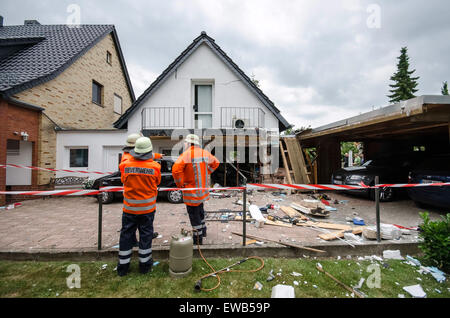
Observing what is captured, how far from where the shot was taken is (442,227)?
A: 2627 millimetres

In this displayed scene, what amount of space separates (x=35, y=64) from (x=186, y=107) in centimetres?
678


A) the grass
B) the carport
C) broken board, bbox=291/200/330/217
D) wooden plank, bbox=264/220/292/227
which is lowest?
the grass

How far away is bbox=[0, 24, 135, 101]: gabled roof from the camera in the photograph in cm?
740

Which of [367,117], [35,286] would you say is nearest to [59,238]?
[35,286]

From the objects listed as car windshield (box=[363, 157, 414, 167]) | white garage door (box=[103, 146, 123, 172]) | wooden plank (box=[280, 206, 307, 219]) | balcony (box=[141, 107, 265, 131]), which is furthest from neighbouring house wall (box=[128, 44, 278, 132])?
wooden plank (box=[280, 206, 307, 219])

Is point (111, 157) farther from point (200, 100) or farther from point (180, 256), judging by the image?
point (180, 256)

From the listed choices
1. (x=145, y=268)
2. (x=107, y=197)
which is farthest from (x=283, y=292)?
(x=107, y=197)

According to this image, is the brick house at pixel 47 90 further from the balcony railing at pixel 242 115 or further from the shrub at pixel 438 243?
the shrub at pixel 438 243

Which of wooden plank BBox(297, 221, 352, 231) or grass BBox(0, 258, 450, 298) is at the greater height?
wooden plank BBox(297, 221, 352, 231)

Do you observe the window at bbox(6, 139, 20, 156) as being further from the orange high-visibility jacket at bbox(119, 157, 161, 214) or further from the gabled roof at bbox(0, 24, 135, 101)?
the orange high-visibility jacket at bbox(119, 157, 161, 214)

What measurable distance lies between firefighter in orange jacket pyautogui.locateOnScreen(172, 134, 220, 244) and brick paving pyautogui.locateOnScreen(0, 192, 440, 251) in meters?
0.44

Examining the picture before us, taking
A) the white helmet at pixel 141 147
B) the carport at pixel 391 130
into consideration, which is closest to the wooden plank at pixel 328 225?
the carport at pixel 391 130

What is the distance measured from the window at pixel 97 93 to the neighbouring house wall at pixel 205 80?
3926mm

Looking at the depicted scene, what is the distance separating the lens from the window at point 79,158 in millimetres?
8836
